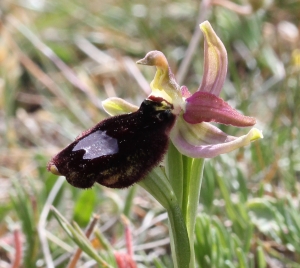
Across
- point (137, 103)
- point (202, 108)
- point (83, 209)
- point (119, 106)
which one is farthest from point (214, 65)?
point (137, 103)

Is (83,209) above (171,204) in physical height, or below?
below

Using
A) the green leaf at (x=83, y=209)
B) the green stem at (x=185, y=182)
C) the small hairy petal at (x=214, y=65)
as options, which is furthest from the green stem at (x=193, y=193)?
the green leaf at (x=83, y=209)

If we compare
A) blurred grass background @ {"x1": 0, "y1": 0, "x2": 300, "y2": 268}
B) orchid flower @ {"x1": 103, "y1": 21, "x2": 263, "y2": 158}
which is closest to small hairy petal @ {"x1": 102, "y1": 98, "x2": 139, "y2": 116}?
orchid flower @ {"x1": 103, "y1": 21, "x2": 263, "y2": 158}

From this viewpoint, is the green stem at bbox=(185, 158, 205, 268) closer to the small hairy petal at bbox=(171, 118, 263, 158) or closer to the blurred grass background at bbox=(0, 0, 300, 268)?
the small hairy petal at bbox=(171, 118, 263, 158)

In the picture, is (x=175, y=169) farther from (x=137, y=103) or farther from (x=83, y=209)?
(x=137, y=103)

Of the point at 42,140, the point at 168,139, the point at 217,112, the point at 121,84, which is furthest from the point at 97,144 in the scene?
the point at 121,84

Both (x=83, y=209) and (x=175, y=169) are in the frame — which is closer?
(x=175, y=169)
